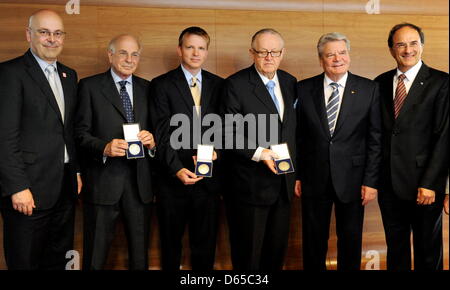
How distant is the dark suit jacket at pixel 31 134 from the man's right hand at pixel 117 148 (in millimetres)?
256

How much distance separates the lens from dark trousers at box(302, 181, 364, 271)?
2.99 m

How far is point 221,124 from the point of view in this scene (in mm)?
3000

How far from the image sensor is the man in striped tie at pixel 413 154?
111 inches

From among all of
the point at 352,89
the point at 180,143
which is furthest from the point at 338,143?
the point at 180,143

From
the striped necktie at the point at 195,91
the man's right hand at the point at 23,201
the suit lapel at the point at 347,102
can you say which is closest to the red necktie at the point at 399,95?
the suit lapel at the point at 347,102

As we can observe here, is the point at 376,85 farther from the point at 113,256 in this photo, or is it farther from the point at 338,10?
the point at 113,256

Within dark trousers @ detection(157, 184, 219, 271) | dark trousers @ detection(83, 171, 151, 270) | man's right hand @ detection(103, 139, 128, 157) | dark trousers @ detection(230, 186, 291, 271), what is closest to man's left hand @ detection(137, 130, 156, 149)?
man's right hand @ detection(103, 139, 128, 157)

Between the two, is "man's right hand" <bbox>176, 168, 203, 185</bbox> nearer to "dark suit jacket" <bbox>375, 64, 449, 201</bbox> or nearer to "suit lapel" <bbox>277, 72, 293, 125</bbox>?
"suit lapel" <bbox>277, 72, 293, 125</bbox>

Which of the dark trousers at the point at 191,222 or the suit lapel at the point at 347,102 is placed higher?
the suit lapel at the point at 347,102

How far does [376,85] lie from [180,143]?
1.28 metres

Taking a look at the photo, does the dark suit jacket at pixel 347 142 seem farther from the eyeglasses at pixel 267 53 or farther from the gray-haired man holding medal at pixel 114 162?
the gray-haired man holding medal at pixel 114 162

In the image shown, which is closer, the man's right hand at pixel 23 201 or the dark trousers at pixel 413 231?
the man's right hand at pixel 23 201

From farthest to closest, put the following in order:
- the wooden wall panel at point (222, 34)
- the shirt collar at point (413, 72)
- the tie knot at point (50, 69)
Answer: the wooden wall panel at point (222, 34)
the shirt collar at point (413, 72)
the tie knot at point (50, 69)
